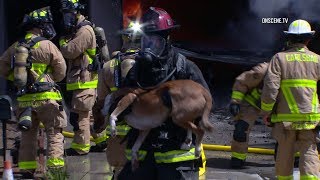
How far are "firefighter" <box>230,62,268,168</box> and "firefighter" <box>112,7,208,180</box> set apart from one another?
2.82 m

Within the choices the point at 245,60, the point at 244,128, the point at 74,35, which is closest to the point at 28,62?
the point at 74,35

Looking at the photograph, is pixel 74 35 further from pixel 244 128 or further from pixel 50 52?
pixel 244 128

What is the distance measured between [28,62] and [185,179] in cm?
298

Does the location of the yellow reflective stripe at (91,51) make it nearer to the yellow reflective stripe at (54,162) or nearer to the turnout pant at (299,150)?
the yellow reflective stripe at (54,162)

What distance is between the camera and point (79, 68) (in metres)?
8.15

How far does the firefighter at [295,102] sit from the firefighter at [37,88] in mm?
2261

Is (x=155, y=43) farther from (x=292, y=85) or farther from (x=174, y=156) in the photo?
(x=292, y=85)

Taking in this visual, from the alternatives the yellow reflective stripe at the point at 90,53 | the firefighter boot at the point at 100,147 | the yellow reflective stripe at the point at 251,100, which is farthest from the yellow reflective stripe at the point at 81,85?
the yellow reflective stripe at the point at 251,100

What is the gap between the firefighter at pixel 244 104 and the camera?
715cm

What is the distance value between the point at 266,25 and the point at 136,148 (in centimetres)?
752

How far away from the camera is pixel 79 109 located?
8.09 metres

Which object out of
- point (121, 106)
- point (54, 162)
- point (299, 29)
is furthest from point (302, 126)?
point (54, 162)

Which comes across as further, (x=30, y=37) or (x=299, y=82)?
(x=30, y=37)

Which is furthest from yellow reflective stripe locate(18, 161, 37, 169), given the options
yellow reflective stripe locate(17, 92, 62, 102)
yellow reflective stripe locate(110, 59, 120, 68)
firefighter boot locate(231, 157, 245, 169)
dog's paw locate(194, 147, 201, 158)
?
dog's paw locate(194, 147, 201, 158)
